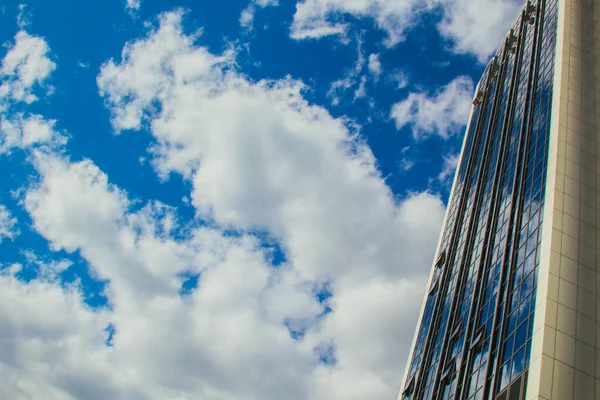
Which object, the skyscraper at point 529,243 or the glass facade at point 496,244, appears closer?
the skyscraper at point 529,243

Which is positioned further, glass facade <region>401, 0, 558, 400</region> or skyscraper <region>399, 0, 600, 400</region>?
glass facade <region>401, 0, 558, 400</region>

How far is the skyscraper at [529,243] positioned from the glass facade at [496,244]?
0.49ft

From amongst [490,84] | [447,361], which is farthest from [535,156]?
[490,84]

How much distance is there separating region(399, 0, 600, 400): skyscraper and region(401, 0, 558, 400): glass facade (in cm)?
15

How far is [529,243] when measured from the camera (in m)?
36.4

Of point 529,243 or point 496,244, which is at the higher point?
point 496,244

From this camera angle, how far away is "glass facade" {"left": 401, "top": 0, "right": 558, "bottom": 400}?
33344 mm

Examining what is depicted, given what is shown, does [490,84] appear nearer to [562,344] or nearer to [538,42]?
[538,42]

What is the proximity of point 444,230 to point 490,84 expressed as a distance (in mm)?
26023

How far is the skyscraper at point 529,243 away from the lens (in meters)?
27.9

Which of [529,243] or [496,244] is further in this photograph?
[496,244]

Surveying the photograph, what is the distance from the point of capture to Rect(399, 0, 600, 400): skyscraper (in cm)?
A: 2789

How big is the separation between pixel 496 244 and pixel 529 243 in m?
8.42

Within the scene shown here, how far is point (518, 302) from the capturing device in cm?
3344
